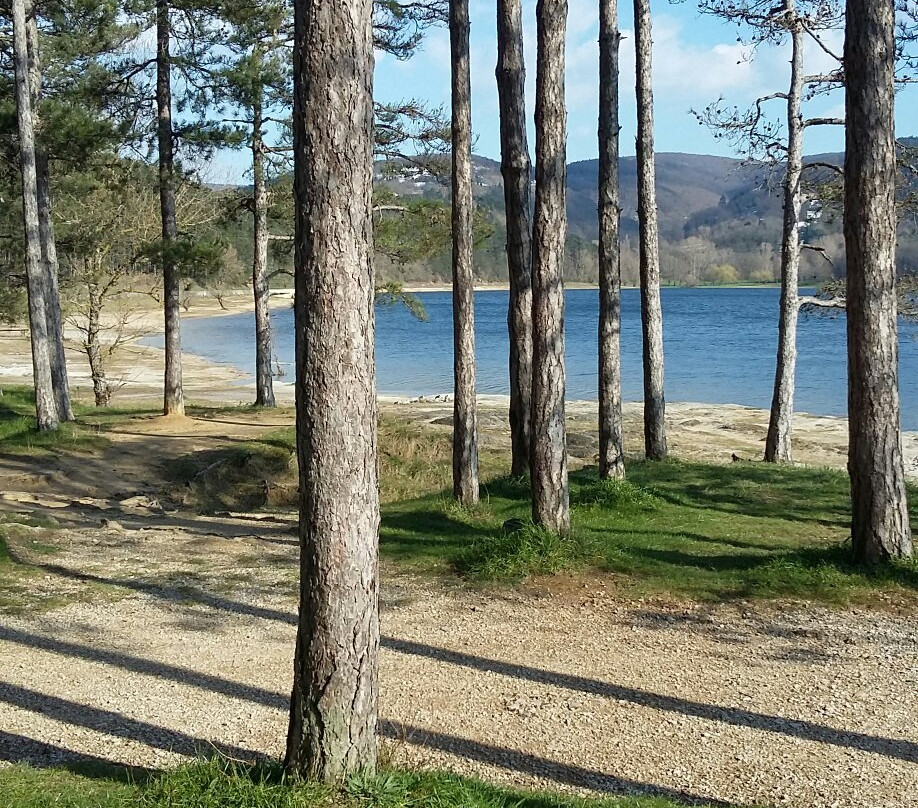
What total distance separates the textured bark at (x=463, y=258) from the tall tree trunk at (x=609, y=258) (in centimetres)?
190

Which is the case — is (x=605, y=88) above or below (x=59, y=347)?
above

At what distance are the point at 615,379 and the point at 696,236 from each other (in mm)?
188592

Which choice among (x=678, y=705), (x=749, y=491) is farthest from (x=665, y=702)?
(x=749, y=491)

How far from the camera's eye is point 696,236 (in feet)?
630

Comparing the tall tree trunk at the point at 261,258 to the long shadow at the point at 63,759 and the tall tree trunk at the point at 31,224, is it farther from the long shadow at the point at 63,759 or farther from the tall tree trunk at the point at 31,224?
the long shadow at the point at 63,759

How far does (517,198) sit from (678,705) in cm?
655

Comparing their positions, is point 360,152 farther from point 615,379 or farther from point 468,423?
point 615,379

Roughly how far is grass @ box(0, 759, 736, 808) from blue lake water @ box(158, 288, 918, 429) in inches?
598

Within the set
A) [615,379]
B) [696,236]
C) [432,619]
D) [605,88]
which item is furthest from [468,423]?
[696,236]

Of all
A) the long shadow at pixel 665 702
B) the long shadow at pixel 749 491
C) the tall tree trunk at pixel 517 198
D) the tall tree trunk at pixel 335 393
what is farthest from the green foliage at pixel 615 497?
the tall tree trunk at pixel 335 393

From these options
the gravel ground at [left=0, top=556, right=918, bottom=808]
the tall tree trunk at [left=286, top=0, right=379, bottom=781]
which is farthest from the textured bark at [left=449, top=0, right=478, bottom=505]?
the tall tree trunk at [left=286, top=0, right=379, bottom=781]

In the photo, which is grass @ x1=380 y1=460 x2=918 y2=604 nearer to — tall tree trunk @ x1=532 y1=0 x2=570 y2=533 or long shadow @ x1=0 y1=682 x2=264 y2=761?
tall tree trunk @ x1=532 y1=0 x2=570 y2=533

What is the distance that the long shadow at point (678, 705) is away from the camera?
→ 497 centimetres

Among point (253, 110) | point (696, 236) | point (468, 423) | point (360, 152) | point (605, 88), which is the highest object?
point (696, 236)
